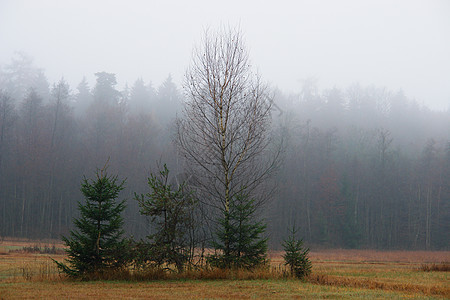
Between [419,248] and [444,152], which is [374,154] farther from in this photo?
[419,248]

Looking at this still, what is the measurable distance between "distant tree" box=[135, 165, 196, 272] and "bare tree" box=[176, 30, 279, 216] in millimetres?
1718

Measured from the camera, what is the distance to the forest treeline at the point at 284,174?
49094mm

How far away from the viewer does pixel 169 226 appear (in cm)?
1319

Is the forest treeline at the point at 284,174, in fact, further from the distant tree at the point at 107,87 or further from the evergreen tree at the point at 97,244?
the evergreen tree at the point at 97,244

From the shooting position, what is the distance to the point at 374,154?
61031 mm

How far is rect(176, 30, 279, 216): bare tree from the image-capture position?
589 inches

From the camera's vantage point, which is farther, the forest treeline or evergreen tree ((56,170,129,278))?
the forest treeline

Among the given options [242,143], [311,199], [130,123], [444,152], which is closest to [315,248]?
[311,199]

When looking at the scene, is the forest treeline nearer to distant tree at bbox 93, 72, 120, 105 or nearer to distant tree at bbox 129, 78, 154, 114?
distant tree at bbox 93, 72, 120, 105

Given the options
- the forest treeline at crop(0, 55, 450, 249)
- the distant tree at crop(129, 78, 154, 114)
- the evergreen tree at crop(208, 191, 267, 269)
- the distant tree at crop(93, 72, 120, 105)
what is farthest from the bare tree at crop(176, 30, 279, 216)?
the distant tree at crop(129, 78, 154, 114)

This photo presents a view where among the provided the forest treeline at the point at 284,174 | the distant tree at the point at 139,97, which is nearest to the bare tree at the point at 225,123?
the forest treeline at the point at 284,174

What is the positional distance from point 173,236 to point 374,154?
54173 millimetres

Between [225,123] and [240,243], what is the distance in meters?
4.46

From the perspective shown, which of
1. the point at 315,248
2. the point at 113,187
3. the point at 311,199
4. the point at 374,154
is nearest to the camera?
the point at 113,187
